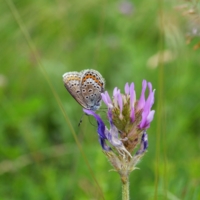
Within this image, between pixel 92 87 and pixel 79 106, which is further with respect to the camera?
pixel 79 106

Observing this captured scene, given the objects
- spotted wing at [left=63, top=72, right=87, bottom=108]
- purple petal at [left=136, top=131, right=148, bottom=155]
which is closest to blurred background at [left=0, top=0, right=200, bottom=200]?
spotted wing at [left=63, top=72, right=87, bottom=108]

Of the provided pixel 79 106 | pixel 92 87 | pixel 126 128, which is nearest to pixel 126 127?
pixel 126 128

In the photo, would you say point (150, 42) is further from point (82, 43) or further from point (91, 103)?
point (91, 103)

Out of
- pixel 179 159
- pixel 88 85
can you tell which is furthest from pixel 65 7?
pixel 88 85

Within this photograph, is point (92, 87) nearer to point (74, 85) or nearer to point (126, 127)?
point (74, 85)

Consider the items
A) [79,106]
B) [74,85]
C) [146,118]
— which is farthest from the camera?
[79,106]

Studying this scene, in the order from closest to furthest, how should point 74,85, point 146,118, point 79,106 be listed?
point 146,118, point 74,85, point 79,106
